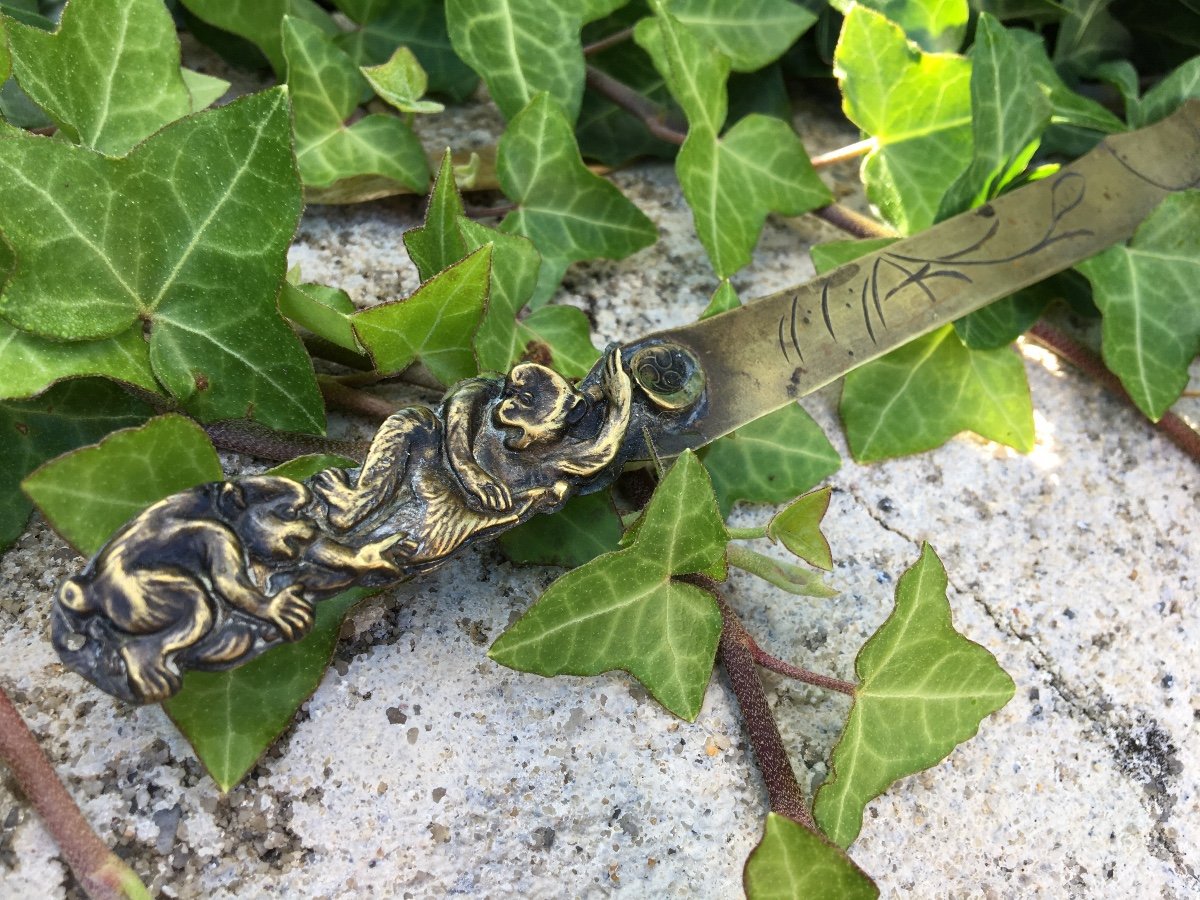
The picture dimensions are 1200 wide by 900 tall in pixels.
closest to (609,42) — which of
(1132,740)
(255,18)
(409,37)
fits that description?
(409,37)

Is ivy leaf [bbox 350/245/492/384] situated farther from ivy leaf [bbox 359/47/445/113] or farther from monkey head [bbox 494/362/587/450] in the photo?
ivy leaf [bbox 359/47/445/113]

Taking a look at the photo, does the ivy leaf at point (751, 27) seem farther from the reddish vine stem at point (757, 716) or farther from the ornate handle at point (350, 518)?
the reddish vine stem at point (757, 716)

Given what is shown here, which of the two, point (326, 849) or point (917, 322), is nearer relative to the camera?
point (326, 849)

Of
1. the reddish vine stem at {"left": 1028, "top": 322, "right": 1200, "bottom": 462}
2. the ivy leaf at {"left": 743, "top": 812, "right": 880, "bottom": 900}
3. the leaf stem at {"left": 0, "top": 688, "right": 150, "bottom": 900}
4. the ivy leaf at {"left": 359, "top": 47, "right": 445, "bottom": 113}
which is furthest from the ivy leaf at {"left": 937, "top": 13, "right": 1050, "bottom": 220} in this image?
the leaf stem at {"left": 0, "top": 688, "right": 150, "bottom": 900}

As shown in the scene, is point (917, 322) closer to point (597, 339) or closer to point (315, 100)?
point (597, 339)

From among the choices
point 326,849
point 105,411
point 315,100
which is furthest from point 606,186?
point 326,849

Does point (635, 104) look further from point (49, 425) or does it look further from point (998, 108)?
point (49, 425)

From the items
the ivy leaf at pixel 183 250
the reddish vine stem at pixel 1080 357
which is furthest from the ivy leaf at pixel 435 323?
the reddish vine stem at pixel 1080 357
